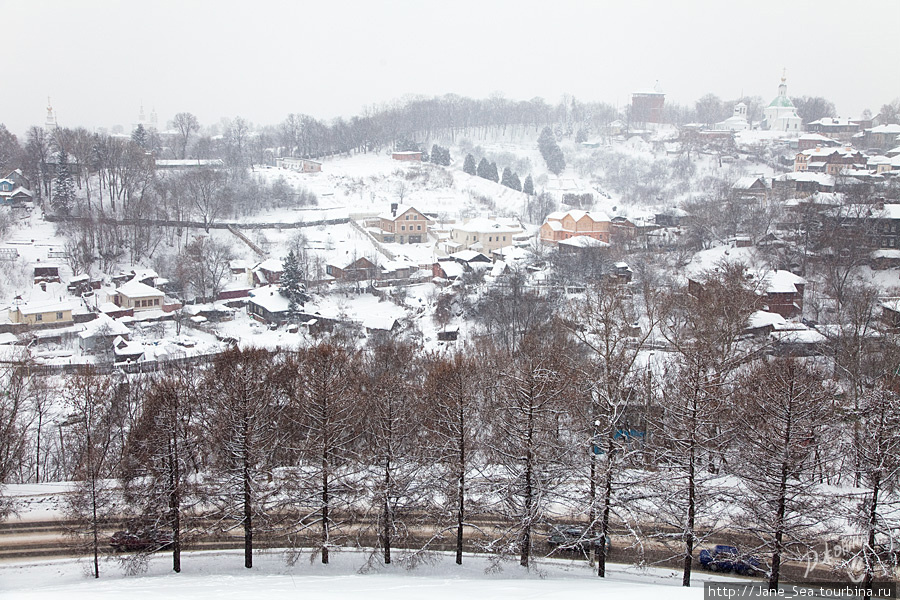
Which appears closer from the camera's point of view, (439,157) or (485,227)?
(485,227)

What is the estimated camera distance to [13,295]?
2605cm

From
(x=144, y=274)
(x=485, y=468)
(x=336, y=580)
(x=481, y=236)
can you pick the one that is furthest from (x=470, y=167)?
(x=336, y=580)

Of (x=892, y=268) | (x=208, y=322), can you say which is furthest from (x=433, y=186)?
(x=892, y=268)

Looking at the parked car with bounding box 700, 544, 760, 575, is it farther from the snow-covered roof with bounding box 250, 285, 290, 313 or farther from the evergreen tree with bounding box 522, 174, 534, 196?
the evergreen tree with bounding box 522, 174, 534, 196

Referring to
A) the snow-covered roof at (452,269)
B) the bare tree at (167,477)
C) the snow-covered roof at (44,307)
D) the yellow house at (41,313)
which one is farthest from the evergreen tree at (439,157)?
the bare tree at (167,477)

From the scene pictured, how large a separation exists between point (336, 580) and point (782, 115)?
63.2 meters

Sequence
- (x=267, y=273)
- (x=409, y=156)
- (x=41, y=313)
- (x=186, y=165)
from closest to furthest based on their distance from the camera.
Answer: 1. (x=41, y=313)
2. (x=267, y=273)
3. (x=186, y=165)
4. (x=409, y=156)

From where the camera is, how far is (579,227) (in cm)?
3509

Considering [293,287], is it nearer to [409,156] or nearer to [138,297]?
[138,297]

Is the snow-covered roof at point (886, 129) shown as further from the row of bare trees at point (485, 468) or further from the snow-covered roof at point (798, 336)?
the row of bare trees at point (485, 468)

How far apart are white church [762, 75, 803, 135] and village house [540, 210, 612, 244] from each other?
110 feet

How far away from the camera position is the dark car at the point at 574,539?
9863mm

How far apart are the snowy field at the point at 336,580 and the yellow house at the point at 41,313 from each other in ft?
51.7

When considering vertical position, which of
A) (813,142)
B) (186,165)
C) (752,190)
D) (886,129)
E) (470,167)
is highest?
(886,129)
